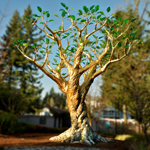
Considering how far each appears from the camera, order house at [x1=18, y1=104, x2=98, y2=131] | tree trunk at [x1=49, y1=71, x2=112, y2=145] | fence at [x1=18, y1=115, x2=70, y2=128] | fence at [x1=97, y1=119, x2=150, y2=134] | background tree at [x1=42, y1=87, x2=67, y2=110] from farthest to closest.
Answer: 1. background tree at [x1=42, y1=87, x2=67, y2=110]
2. fence at [x1=18, y1=115, x2=70, y2=128]
3. house at [x1=18, y1=104, x2=98, y2=131]
4. fence at [x1=97, y1=119, x2=150, y2=134]
5. tree trunk at [x1=49, y1=71, x2=112, y2=145]

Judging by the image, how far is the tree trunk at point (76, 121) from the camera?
6.65 meters

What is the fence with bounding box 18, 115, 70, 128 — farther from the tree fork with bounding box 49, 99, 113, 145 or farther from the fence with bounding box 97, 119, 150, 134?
the tree fork with bounding box 49, 99, 113, 145

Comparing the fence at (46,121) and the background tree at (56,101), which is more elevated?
the background tree at (56,101)

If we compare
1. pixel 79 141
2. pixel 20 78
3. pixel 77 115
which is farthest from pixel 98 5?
pixel 20 78

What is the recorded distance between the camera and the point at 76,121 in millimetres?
7020

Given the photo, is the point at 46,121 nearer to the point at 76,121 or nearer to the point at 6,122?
the point at 6,122

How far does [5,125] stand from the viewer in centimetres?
994

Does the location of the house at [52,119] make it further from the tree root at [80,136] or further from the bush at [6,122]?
the tree root at [80,136]

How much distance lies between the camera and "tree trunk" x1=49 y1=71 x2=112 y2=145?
6652mm

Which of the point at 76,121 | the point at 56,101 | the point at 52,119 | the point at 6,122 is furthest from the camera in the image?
the point at 56,101

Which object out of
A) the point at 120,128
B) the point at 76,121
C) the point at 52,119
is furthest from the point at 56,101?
the point at 76,121

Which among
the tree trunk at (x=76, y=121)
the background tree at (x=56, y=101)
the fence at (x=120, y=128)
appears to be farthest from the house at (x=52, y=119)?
the background tree at (x=56, y=101)

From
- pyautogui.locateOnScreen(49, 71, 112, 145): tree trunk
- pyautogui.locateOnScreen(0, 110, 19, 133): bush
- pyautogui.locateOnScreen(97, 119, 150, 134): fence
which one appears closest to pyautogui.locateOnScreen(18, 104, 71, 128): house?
pyautogui.locateOnScreen(97, 119, 150, 134): fence

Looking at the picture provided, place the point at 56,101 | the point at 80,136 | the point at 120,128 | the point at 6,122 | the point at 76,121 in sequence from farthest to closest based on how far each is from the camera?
1. the point at 56,101
2. the point at 120,128
3. the point at 6,122
4. the point at 76,121
5. the point at 80,136
